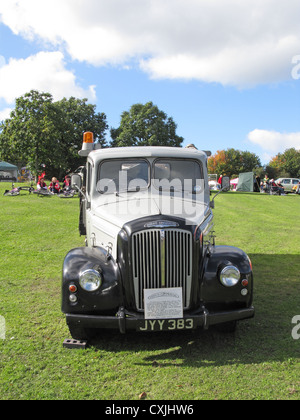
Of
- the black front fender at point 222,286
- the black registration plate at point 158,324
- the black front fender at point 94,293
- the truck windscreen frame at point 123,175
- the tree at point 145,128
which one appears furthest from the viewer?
the tree at point 145,128

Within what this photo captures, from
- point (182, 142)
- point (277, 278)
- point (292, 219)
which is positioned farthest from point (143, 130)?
point (277, 278)

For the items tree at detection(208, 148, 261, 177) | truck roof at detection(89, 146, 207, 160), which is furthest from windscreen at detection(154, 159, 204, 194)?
tree at detection(208, 148, 261, 177)

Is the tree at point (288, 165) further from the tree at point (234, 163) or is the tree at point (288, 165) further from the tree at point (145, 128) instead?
the tree at point (145, 128)

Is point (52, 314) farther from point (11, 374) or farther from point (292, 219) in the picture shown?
point (292, 219)

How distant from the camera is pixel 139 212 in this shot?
4309 mm

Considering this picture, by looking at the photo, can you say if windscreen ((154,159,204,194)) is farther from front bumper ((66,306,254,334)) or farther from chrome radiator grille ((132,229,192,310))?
front bumper ((66,306,254,334))

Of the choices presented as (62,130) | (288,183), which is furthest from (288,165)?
(62,130)

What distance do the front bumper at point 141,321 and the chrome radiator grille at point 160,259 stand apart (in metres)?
0.25

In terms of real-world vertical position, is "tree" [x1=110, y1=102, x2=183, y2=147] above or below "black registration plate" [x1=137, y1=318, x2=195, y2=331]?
above

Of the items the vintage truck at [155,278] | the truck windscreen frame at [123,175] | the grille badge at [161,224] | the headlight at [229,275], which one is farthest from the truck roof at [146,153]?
the headlight at [229,275]

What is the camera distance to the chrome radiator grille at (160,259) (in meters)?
3.85

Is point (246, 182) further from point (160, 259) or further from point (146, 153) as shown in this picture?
point (160, 259)

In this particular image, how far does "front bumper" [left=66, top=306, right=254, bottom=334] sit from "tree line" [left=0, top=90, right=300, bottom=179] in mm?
33291

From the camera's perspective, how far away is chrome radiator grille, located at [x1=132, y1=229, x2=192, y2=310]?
385cm
